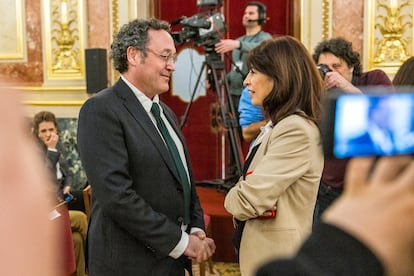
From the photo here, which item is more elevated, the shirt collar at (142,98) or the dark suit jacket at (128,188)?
the shirt collar at (142,98)

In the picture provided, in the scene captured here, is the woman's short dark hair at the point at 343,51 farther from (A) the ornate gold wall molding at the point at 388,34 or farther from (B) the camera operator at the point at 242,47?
(A) the ornate gold wall molding at the point at 388,34

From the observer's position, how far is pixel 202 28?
4027 millimetres

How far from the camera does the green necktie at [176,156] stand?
6.89 ft

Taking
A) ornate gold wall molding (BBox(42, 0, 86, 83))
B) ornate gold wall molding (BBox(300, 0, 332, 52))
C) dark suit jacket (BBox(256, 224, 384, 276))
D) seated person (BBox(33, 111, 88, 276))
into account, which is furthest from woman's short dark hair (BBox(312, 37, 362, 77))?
ornate gold wall molding (BBox(42, 0, 86, 83))

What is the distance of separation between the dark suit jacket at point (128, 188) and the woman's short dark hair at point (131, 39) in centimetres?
17

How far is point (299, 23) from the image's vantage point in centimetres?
548

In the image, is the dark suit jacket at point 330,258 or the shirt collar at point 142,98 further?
the shirt collar at point 142,98

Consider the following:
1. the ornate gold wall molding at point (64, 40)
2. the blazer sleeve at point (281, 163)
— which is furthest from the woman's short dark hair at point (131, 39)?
the ornate gold wall molding at point (64, 40)

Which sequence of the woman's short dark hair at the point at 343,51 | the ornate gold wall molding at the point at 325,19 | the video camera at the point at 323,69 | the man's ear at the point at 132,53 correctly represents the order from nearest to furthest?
the man's ear at the point at 132,53 < the video camera at the point at 323,69 < the woman's short dark hair at the point at 343,51 < the ornate gold wall molding at the point at 325,19

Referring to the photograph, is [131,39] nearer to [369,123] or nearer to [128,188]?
[128,188]

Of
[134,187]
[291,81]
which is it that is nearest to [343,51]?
[291,81]

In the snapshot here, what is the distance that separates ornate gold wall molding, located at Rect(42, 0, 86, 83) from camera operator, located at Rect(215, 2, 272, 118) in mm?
1649

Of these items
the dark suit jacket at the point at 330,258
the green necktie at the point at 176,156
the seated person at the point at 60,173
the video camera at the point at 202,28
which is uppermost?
the video camera at the point at 202,28

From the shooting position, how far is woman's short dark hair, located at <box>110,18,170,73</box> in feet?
7.27
